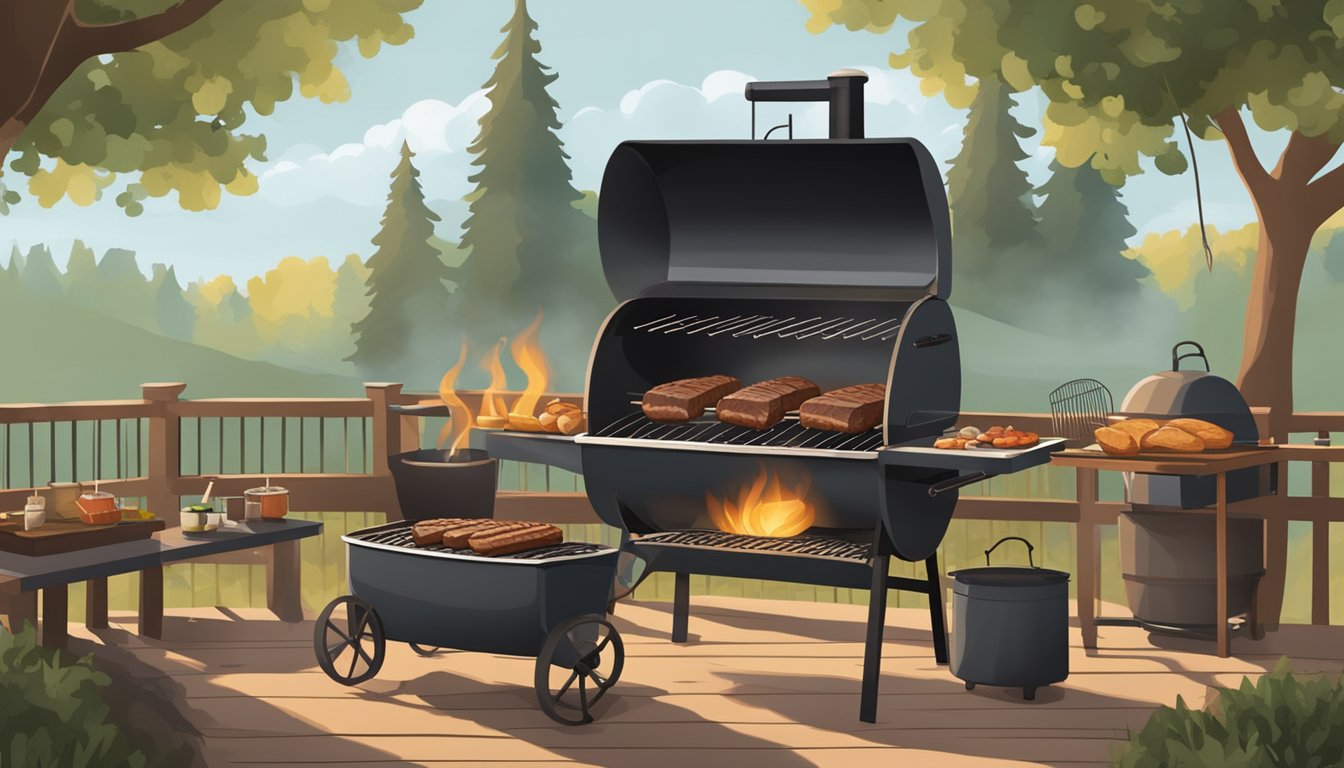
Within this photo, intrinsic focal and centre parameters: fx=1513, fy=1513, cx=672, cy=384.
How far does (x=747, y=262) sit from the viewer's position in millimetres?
6445

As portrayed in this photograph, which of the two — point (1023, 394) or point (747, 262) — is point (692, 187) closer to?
point (747, 262)

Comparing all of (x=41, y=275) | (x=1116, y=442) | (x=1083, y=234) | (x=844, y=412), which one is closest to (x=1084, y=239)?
(x=1083, y=234)

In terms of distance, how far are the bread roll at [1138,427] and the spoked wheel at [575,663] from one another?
2.57 m

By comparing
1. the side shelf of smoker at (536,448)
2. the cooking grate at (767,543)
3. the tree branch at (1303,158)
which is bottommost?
the cooking grate at (767,543)

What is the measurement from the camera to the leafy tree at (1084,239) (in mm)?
24156

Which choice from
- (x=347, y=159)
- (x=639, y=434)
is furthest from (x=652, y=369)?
(x=347, y=159)

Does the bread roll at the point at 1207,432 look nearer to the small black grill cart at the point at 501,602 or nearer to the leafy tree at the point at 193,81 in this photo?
the small black grill cart at the point at 501,602

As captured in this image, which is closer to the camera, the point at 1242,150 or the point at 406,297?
the point at 1242,150

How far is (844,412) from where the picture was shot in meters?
5.70

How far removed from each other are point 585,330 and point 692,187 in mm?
16728

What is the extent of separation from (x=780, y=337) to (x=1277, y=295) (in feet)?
14.7

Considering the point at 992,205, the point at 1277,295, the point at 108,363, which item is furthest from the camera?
the point at 992,205

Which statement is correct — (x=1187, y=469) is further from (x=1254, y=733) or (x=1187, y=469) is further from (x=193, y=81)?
(x=193, y=81)

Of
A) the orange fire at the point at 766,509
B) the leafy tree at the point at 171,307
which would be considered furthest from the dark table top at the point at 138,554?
the leafy tree at the point at 171,307
